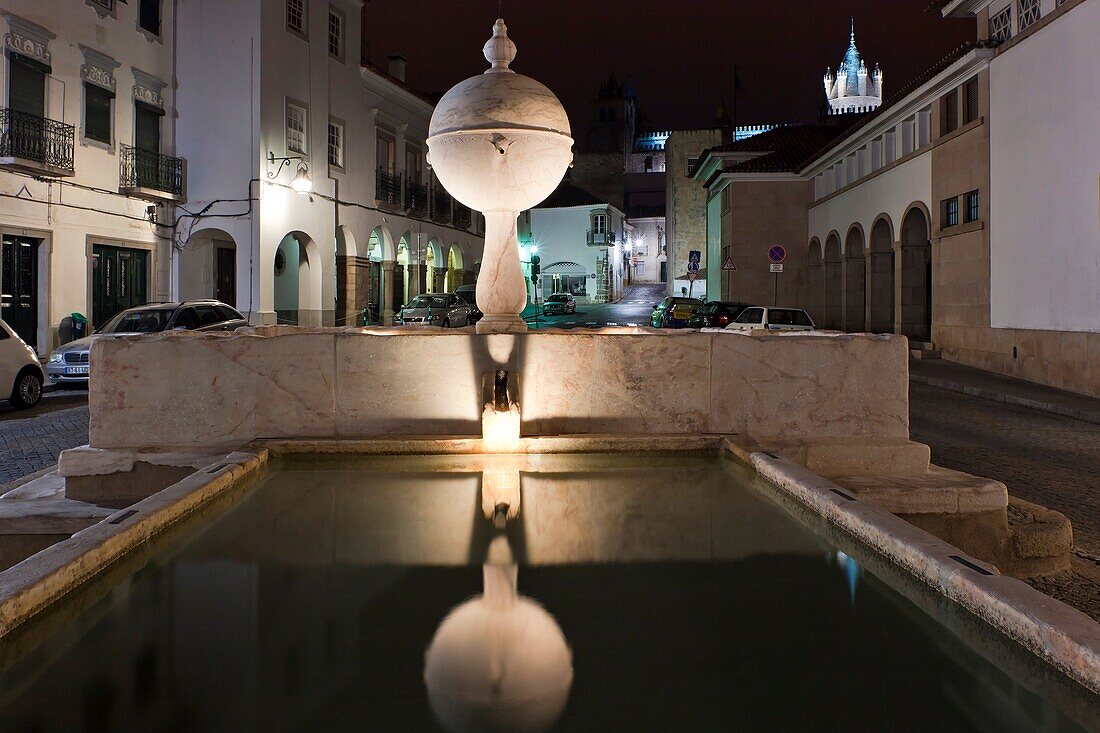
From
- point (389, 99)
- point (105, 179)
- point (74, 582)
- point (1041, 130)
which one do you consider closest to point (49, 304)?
point (105, 179)

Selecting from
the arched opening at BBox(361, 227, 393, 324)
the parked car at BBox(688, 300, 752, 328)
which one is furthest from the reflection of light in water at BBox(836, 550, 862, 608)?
the arched opening at BBox(361, 227, 393, 324)

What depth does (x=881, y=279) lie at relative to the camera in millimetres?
26625

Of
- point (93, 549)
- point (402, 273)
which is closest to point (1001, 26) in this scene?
point (93, 549)

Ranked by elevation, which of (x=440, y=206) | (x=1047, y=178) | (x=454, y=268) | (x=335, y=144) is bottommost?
(x=1047, y=178)

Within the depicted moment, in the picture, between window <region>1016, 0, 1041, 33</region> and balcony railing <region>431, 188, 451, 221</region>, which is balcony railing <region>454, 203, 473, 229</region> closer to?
balcony railing <region>431, 188, 451, 221</region>

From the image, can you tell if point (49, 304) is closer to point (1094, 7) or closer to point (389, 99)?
point (389, 99)

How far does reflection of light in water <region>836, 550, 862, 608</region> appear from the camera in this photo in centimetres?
345

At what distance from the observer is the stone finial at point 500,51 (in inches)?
308

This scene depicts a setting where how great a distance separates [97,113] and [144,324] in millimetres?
7485

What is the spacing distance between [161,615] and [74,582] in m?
0.35

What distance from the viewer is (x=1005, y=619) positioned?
2.88m

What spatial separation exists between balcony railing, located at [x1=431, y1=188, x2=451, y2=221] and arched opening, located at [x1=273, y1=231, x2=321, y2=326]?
8890 mm

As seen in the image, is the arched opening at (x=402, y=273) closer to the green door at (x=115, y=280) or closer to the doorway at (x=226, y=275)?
the doorway at (x=226, y=275)

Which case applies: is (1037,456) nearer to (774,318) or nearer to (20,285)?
(774,318)
